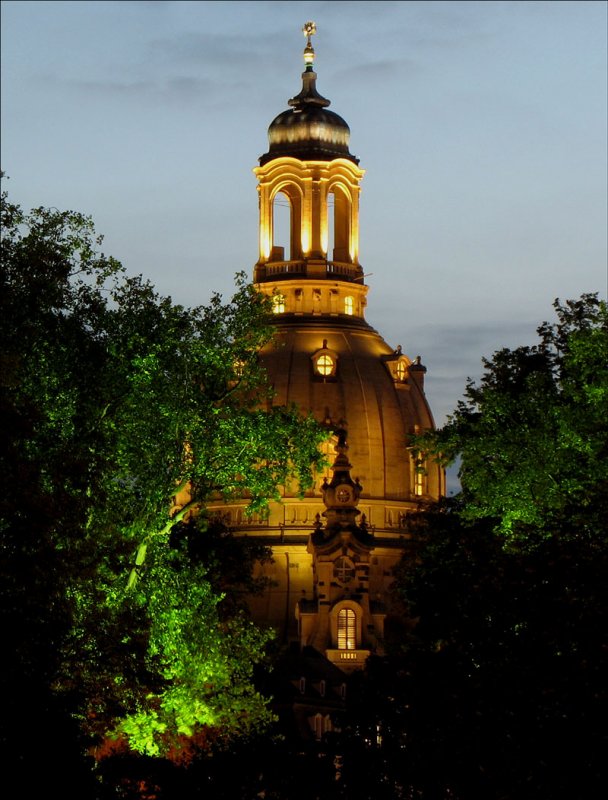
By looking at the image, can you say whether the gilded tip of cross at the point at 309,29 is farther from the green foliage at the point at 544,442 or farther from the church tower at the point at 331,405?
the green foliage at the point at 544,442

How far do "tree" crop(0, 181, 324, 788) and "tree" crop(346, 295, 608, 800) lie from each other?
6.99 metres

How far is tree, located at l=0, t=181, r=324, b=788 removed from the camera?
68188mm

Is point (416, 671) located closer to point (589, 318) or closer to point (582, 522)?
point (582, 522)

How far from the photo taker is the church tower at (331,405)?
5679 inches

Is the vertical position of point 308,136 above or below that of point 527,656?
above

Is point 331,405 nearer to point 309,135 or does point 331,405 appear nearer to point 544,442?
point 309,135

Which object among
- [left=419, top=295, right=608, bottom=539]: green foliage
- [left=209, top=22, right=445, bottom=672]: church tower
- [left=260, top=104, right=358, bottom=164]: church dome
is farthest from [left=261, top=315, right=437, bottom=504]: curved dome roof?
[left=419, top=295, right=608, bottom=539]: green foliage

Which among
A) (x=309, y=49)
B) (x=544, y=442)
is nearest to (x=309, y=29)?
(x=309, y=49)

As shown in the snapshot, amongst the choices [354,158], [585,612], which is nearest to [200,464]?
[585,612]

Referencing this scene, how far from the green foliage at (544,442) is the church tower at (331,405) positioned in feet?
181

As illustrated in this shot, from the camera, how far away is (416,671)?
63312 mm

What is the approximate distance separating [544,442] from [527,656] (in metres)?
20.3

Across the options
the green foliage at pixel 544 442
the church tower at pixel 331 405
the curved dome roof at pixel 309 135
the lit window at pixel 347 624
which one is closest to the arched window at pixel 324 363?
the church tower at pixel 331 405

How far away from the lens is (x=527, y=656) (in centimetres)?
6066
